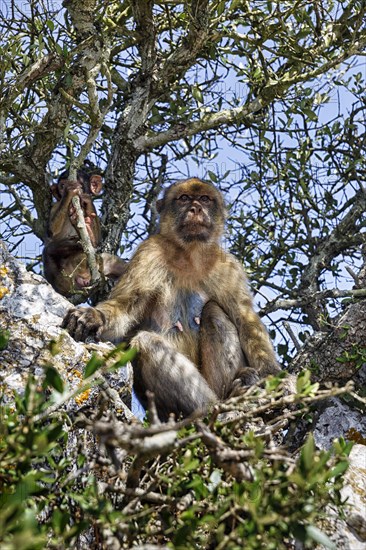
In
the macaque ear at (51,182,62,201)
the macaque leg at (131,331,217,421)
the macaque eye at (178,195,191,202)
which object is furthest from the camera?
the macaque ear at (51,182,62,201)

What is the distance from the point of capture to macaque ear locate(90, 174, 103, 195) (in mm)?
7211

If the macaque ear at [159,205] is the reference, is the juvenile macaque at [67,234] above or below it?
above

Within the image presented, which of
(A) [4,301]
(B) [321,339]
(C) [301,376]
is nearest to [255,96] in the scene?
(B) [321,339]

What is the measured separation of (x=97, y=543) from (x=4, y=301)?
4.98 feet

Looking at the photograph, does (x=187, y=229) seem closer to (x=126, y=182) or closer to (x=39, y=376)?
(x=126, y=182)

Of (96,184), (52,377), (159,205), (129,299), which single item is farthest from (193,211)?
(52,377)

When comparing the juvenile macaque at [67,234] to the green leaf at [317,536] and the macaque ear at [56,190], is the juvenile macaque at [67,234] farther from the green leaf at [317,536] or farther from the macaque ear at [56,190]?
the green leaf at [317,536]

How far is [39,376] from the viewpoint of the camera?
3.46 meters

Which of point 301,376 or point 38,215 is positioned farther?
point 38,215

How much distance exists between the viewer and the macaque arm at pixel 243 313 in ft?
18.0

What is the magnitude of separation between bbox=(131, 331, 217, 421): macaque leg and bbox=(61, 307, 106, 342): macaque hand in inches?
11.0

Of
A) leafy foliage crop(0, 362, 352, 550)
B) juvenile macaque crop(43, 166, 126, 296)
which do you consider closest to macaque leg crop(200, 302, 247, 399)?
juvenile macaque crop(43, 166, 126, 296)

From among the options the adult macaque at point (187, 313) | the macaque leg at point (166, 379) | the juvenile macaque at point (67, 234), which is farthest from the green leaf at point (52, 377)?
the juvenile macaque at point (67, 234)

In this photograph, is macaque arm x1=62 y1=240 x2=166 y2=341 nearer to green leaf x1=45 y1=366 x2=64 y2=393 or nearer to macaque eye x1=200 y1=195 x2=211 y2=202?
macaque eye x1=200 y1=195 x2=211 y2=202
